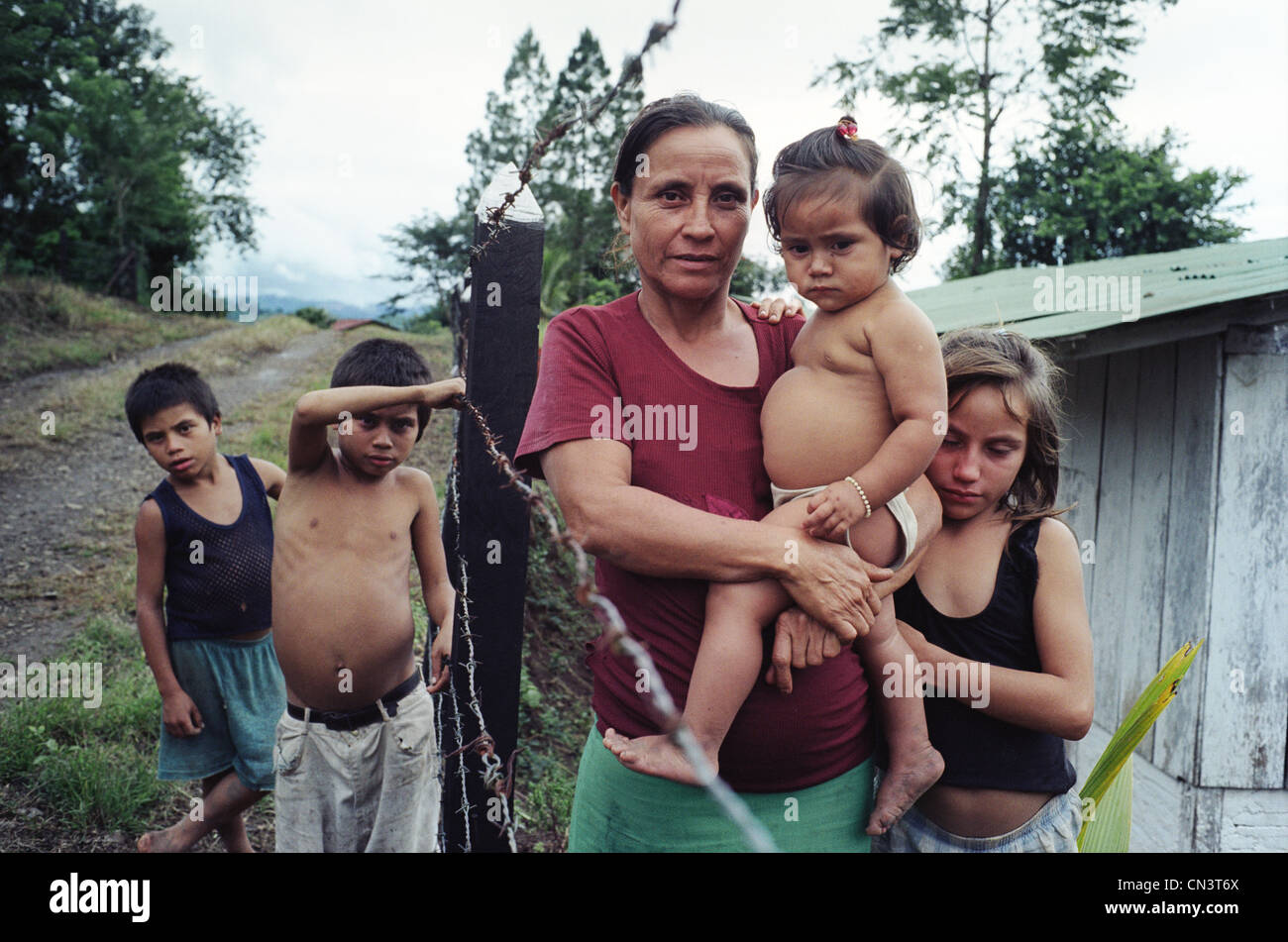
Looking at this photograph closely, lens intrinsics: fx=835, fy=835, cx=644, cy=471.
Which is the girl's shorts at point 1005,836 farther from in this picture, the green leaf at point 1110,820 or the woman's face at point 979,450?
the woman's face at point 979,450

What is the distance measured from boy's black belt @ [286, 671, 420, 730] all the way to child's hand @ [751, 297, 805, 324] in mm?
1511

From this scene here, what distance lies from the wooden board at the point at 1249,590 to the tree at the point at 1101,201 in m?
23.9

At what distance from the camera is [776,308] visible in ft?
6.17

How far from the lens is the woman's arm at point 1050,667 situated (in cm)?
169

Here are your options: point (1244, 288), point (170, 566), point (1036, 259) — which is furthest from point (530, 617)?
point (1036, 259)

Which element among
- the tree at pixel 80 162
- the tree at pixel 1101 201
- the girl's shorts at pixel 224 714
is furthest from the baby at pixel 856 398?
the tree at pixel 1101 201

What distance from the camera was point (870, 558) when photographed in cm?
169

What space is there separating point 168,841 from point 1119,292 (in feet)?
19.7

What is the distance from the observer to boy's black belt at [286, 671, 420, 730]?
236 centimetres

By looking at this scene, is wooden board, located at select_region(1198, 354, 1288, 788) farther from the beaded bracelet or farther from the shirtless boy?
the shirtless boy

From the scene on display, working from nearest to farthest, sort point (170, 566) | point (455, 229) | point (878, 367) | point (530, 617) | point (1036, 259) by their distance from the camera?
point (878, 367), point (170, 566), point (530, 617), point (1036, 259), point (455, 229)

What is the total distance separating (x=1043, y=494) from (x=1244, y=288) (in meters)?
2.65

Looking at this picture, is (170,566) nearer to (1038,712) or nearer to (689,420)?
(689,420)

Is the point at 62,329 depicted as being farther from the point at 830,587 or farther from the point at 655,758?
the point at 830,587
